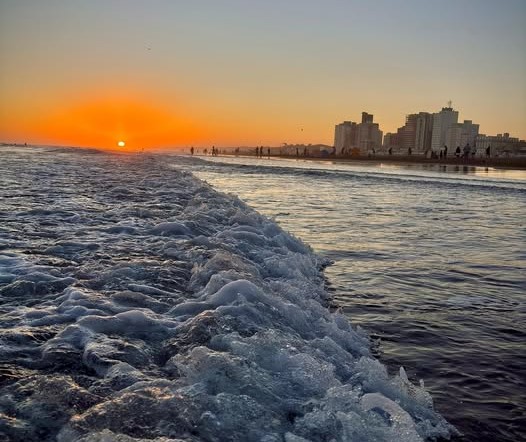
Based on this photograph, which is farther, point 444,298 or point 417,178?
point 417,178

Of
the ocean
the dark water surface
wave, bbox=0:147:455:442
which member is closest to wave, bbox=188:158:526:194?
the dark water surface

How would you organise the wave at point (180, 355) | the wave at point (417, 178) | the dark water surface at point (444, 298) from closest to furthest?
the wave at point (180, 355), the dark water surface at point (444, 298), the wave at point (417, 178)

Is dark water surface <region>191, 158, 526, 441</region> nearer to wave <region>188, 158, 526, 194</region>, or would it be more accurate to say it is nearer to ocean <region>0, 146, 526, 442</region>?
ocean <region>0, 146, 526, 442</region>

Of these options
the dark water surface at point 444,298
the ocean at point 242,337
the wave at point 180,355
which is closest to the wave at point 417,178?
the dark water surface at point 444,298

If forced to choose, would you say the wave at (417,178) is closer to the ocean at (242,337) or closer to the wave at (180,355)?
the ocean at (242,337)

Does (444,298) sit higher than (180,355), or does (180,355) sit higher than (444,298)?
(180,355)

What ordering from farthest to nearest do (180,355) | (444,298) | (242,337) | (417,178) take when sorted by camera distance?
1. (417,178)
2. (444,298)
3. (242,337)
4. (180,355)

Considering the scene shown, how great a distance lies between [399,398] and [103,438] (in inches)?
75.7

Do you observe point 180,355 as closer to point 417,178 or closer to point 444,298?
point 444,298

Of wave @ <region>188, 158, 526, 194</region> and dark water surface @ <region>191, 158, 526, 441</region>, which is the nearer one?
dark water surface @ <region>191, 158, 526, 441</region>

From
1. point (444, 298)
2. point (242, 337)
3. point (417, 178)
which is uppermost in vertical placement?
point (417, 178)

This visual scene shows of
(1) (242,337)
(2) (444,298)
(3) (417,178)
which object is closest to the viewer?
(1) (242,337)

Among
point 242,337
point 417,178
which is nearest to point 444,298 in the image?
point 242,337

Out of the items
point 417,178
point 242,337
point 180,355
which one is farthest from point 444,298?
point 417,178
